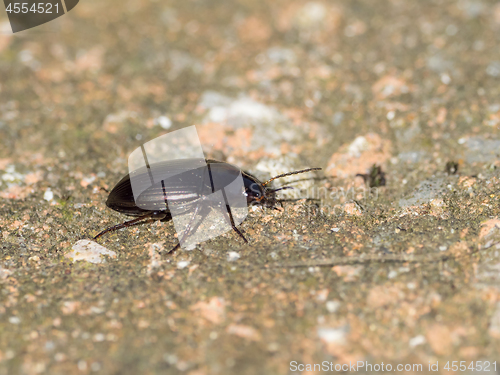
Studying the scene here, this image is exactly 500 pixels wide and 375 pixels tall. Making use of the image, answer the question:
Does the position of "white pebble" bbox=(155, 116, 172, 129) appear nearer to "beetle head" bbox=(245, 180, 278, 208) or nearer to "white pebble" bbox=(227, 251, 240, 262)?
"beetle head" bbox=(245, 180, 278, 208)

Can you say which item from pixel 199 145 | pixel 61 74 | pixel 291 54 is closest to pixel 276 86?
pixel 291 54

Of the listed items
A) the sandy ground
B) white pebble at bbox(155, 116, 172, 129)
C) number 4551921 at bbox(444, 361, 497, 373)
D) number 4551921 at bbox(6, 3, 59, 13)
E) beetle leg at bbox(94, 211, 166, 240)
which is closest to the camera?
number 4551921 at bbox(444, 361, 497, 373)

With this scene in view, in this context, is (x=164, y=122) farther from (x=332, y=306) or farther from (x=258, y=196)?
(x=332, y=306)

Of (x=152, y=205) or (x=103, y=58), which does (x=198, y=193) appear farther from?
(x=103, y=58)

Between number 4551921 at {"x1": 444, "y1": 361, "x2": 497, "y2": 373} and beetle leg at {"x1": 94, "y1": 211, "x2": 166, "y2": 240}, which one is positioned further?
beetle leg at {"x1": 94, "y1": 211, "x2": 166, "y2": 240}

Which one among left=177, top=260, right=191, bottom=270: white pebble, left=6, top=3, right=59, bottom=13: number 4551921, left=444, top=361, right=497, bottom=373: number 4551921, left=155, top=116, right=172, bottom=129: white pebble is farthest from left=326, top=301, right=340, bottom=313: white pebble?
left=6, top=3, right=59, bottom=13: number 4551921

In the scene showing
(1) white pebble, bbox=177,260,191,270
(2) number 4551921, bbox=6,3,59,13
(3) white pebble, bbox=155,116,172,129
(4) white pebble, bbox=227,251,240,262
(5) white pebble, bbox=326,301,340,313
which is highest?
(2) number 4551921, bbox=6,3,59,13

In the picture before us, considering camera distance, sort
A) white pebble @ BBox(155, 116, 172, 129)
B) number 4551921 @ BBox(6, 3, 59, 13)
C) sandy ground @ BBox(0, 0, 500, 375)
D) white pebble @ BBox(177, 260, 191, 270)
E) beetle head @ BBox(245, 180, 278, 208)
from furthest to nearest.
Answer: number 4551921 @ BBox(6, 3, 59, 13) < white pebble @ BBox(155, 116, 172, 129) < beetle head @ BBox(245, 180, 278, 208) < white pebble @ BBox(177, 260, 191, 270) < sandy ground @ BBox(0, 0, 500, 375)
